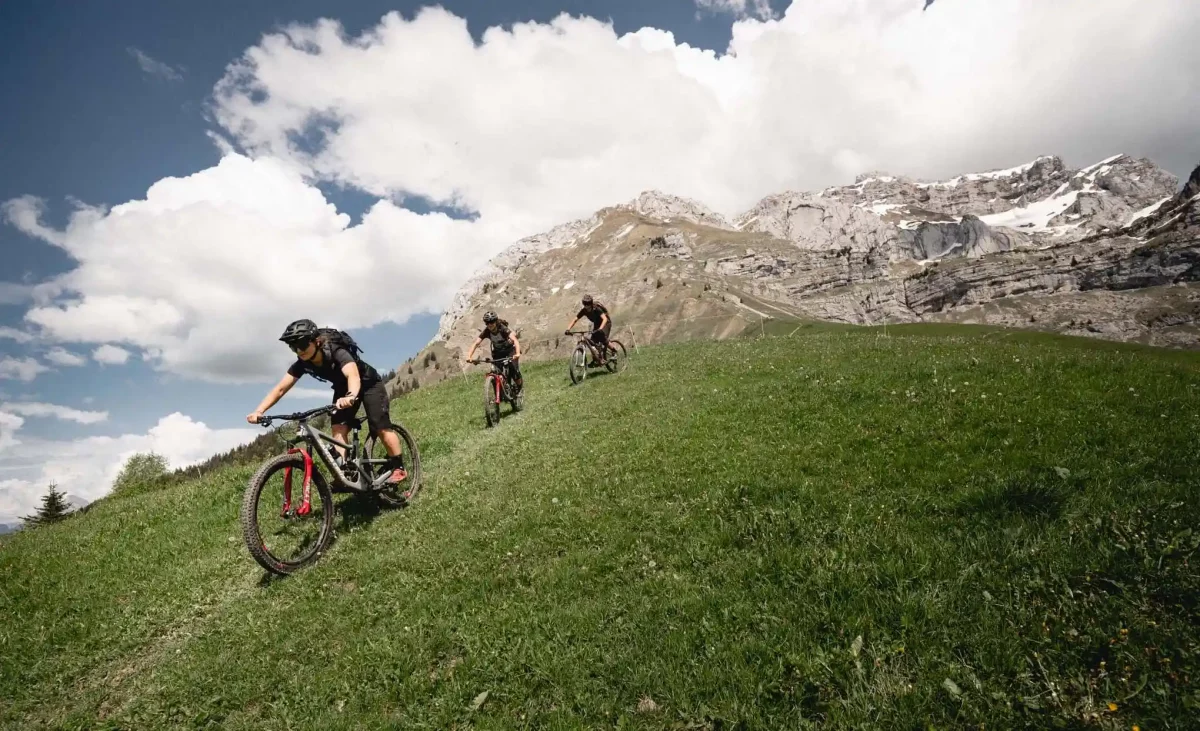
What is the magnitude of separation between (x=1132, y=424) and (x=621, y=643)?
360 inches

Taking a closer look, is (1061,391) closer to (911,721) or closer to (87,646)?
(911,721)

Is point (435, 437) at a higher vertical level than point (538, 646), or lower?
higher

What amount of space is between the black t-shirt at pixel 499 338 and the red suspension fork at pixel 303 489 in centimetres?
945

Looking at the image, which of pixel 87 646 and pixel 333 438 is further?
pixel 333 438

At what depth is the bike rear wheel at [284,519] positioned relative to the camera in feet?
33.2

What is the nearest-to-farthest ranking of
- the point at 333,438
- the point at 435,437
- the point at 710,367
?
the point at 333,438
the point at 435,437
the point at 710,367

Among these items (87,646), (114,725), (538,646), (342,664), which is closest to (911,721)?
(538,646)

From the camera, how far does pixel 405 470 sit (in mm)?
14203

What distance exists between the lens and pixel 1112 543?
6.02m

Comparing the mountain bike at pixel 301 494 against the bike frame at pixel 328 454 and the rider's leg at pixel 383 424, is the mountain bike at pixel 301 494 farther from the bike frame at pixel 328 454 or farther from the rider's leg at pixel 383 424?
the rider's leg at pixel 383 424

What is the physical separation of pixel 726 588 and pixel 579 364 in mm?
19643

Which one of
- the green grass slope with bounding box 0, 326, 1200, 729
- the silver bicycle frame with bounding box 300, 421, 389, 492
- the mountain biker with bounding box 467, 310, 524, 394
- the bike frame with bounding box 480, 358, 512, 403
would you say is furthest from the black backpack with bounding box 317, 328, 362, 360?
the bike frame with bounding box 480, 358, 512, 403

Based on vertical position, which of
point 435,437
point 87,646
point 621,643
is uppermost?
point 435,437

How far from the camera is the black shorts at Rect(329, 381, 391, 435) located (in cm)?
1248
